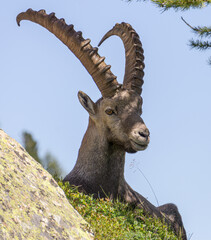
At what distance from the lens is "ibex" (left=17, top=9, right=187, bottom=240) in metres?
9.58

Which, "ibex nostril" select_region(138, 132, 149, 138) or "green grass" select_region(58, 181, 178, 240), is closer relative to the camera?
"green grass" select_region(58, 181, 178, 240)

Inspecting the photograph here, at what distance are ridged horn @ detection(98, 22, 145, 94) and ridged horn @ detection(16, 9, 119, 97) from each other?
533 millimetres

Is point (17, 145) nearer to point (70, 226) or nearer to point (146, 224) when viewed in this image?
point (70, 226)

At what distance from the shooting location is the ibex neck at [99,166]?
9734 mm

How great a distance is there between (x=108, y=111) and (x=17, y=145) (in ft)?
13.0

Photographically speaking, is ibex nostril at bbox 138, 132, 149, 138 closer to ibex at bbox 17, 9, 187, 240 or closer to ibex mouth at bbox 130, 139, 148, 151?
Result: ibex at bbox 17, 9, 187, 240

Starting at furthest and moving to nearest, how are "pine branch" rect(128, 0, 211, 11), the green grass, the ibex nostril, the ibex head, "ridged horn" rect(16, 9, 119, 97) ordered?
1. "pine branch" rect(128, 0, 211, 11)
2. "ridged horn" rect(16, 9, 119, 97)
3. the ibex head
4. the ibex nostril
5. the green grass

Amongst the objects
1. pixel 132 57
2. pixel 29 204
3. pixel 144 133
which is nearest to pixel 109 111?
pixel 144 133

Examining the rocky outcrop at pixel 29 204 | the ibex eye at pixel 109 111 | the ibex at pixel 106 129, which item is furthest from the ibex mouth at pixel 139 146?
the rocky outcrop at pixel 29 204

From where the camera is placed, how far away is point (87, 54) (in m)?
10.1

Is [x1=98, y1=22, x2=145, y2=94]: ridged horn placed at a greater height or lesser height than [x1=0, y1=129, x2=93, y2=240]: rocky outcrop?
greater

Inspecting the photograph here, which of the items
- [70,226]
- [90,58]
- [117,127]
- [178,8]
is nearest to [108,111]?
[117,127]

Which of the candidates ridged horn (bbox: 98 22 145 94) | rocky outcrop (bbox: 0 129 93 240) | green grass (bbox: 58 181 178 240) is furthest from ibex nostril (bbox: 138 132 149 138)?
rocky outcrop (bbox: 0 129 93 240)

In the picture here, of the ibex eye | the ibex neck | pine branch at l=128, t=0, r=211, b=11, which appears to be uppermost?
pine branch at l=128, t=0, r=211, b=11
